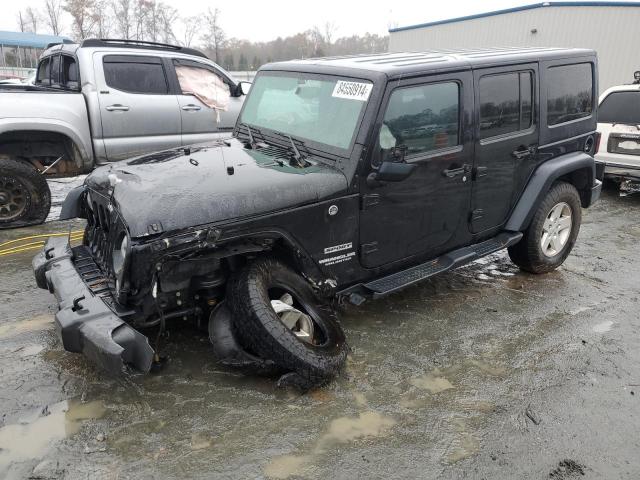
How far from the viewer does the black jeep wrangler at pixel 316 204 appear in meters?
2.96

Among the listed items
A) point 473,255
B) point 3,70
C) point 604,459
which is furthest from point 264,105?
point 3,70

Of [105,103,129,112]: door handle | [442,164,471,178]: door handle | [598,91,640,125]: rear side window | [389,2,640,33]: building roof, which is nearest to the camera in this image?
[442,164,471,178]: door handle

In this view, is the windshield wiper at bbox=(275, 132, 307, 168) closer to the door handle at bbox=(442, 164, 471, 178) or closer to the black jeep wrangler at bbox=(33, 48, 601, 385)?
the black jeep wrangler at bbox=(33, 48, 601, 385)

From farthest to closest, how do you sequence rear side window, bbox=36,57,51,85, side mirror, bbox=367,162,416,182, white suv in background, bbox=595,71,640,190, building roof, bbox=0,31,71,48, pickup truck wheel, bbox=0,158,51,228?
1. building roof, bbox=0,31,71,48
2. white suv in background, bbox=595,71,640,190
3. rear side window, bbox=36,57,51,85
4. pickup truck wheel, bbox=0,158,51,228
5. side mirror, bbox=367,162,416,182

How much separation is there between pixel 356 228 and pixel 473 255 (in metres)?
1.22

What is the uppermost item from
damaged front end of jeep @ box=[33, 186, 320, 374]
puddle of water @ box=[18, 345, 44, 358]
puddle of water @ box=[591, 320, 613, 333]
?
damaged front end of jeep @ box=[33, 186, 320, 374]

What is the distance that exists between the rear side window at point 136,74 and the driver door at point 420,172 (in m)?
4.38

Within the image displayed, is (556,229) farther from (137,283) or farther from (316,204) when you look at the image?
(137,283)

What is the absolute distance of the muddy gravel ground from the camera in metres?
2.61

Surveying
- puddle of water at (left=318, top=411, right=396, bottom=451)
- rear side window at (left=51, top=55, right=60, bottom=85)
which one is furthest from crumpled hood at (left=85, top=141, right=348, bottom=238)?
rear side window at (left=51, top=55, right=60, bottom=85)

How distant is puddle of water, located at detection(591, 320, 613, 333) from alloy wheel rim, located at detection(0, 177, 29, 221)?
232 inches

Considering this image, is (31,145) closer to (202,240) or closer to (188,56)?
(188,56)

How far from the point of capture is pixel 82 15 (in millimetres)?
40219

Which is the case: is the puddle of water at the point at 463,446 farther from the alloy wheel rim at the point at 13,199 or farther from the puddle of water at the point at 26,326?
the alloy wheel rim at the point at 13,199
